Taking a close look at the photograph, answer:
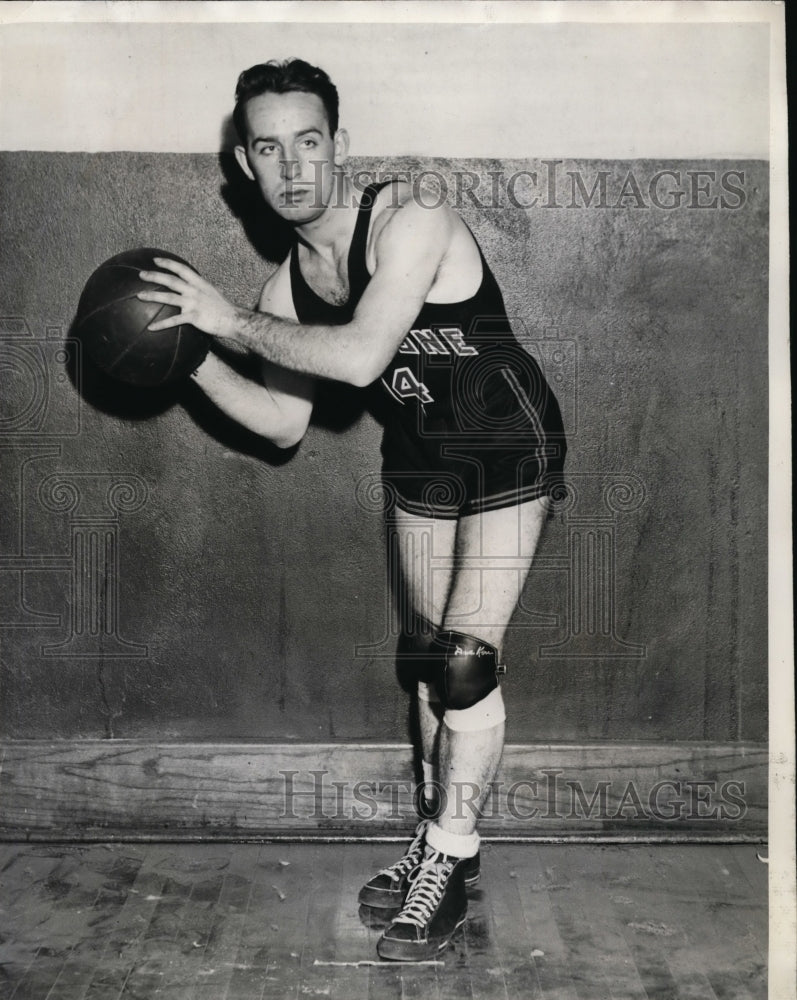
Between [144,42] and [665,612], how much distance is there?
245 cm

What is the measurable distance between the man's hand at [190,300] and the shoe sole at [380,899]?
5.76 ft

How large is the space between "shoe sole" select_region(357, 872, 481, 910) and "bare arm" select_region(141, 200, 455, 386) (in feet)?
5.12

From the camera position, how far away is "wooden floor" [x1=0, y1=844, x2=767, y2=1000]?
10.6 ft

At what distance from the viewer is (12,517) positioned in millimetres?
3936

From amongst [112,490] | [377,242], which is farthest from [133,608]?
[377,242]

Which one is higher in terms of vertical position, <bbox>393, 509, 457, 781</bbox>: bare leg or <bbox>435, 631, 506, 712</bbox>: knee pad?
<bbox>393, 509, 457, 781</bbox>: bare leg

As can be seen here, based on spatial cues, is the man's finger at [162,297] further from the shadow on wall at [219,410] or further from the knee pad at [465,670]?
the knee pad at [465,670]

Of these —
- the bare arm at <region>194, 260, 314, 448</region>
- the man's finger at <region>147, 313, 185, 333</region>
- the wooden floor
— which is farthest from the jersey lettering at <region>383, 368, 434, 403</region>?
the wooden floor

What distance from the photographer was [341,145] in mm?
3682

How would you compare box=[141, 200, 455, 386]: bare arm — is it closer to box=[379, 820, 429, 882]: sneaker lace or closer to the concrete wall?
the concrete wall

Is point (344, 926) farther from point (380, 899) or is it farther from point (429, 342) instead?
point (429, 342)

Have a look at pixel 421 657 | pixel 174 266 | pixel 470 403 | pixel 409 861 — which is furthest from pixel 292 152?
pixel 409 861

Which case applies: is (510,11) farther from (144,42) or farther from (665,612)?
(665,612)

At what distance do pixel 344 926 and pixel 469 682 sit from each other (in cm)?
80
